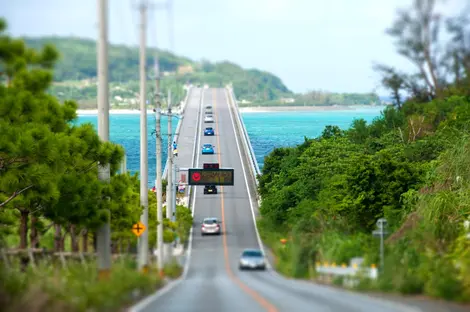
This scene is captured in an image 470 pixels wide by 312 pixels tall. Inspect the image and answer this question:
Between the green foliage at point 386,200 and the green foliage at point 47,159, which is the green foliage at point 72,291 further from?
the green foliage at point 386,200

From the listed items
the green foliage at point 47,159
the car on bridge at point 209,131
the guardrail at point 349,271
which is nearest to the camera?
the green foliage at point 47,159

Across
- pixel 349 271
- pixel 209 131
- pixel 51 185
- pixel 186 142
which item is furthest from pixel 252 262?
pixel 209 131

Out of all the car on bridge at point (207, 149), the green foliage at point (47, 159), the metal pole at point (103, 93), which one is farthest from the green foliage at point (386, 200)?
the car on bridge at point (207, 149)

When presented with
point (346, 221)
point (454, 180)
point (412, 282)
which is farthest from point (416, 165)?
point (412, 282)

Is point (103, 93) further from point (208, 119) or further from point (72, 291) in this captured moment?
point (208, 119)

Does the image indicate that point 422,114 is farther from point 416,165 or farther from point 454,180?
point 454,180

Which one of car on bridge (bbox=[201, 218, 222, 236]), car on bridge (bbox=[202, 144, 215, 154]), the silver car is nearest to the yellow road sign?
the silver car
